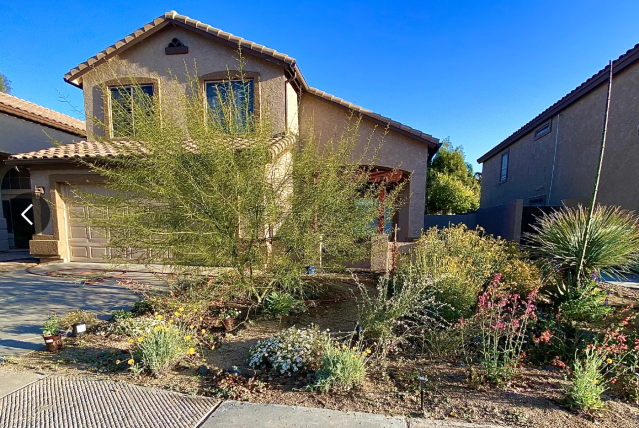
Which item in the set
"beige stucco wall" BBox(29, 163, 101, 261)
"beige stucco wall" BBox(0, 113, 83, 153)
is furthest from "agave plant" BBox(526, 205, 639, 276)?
"beige stucco wall" BBox(0, 113, 83, 153)

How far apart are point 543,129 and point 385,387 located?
49.0ft

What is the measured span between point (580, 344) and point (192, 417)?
14.7 ft

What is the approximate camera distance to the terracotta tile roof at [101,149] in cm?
442

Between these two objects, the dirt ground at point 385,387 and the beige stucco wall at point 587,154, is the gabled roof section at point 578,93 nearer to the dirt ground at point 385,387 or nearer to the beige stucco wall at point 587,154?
the beige stucco wall at point 587,154

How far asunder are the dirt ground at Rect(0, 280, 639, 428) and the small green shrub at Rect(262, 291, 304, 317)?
853 millimetres

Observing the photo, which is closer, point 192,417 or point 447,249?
point 192,417

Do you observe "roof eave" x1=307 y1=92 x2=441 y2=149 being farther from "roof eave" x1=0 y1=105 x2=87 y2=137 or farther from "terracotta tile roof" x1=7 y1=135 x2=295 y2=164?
"roof eave" x1=0 y1=105 x2=87 y2=137

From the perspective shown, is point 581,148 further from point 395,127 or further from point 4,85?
point 4,85

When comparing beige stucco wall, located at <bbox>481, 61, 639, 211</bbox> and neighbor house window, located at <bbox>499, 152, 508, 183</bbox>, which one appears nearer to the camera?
beige stucco wall, located at <bbox>481, 61, 639, 211</bbox>

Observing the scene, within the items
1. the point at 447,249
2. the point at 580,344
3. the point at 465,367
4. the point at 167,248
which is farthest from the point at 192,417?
the point at 447,249

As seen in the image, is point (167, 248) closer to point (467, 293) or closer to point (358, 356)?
point (358, 356)

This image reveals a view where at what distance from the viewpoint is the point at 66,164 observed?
8.42 metres

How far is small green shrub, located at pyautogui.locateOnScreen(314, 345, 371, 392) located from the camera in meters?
2.77

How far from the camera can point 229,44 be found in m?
8.53
